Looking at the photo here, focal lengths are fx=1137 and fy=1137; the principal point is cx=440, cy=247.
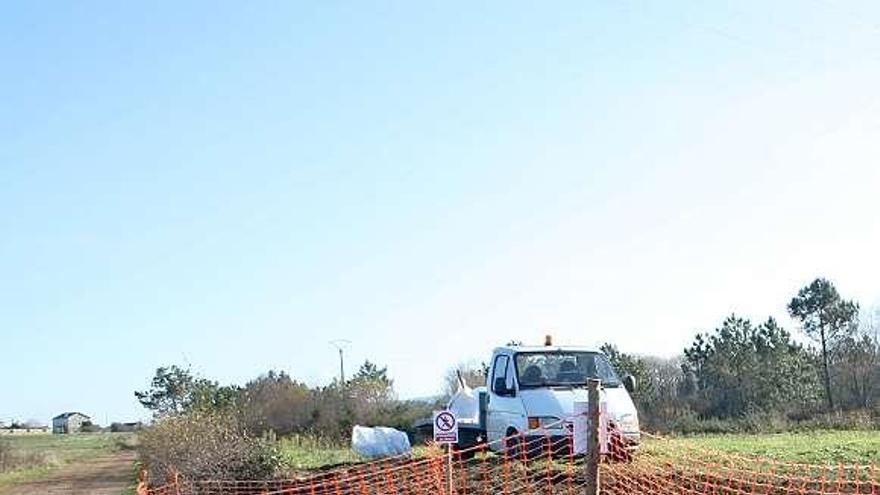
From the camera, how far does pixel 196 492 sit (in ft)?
69.1

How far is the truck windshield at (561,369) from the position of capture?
17125 mm

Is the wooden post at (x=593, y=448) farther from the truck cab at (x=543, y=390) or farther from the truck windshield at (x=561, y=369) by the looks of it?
the truck windshield at (x=561, y=369)

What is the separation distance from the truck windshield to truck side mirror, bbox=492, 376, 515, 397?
24 centimetres

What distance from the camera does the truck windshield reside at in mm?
17125

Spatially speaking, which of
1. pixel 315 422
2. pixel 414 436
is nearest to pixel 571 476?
pixel 414 436

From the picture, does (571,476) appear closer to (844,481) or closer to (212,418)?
(844,481)

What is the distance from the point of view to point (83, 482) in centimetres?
3828

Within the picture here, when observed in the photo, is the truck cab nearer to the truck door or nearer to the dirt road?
the truck door

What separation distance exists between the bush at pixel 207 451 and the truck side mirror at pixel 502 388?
6.84 m

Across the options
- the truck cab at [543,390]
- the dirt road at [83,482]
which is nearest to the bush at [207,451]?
the dirt road at [83,482]

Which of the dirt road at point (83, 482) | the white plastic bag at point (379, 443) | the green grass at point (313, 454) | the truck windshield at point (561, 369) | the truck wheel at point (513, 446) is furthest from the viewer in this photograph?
the dirt road at point (83, 482)

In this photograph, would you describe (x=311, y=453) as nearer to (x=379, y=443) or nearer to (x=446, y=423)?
(x=379, y=443)

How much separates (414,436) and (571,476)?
21.2m


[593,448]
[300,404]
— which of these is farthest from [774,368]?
[593,448]
